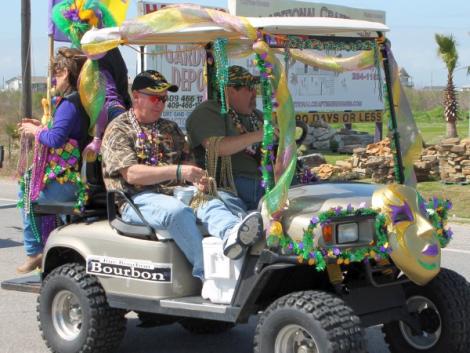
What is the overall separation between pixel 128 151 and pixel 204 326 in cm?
152

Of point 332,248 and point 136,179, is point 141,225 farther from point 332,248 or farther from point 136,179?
point 332,248

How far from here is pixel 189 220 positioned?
5000mm

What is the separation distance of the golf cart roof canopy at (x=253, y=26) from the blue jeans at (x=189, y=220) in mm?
907

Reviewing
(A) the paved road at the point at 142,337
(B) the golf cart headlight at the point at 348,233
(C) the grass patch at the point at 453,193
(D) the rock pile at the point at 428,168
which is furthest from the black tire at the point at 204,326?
(D) the rock pile at the point at 428,168

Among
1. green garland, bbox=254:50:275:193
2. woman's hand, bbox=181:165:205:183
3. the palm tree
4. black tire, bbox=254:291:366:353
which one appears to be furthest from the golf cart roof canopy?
the palm tree

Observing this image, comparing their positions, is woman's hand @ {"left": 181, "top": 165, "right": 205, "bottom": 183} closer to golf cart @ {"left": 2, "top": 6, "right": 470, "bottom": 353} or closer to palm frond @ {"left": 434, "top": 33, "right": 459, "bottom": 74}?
golf cart @ {"left": 2, "top": 6, "right": 470, "bottom": 353}

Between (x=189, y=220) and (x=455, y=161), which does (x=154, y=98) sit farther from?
(x=455, y=161)

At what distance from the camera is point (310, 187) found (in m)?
5.05

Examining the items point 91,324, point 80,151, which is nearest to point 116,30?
point 80,151

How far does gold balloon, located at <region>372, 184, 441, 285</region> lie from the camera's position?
4434 mm

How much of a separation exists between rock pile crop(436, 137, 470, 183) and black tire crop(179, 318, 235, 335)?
9624 millimetres

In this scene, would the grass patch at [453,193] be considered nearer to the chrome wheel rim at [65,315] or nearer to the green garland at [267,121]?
the chrome wheel rim at [65,315]

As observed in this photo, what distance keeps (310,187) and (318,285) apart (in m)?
0.55

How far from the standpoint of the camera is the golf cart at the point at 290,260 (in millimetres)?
4434
